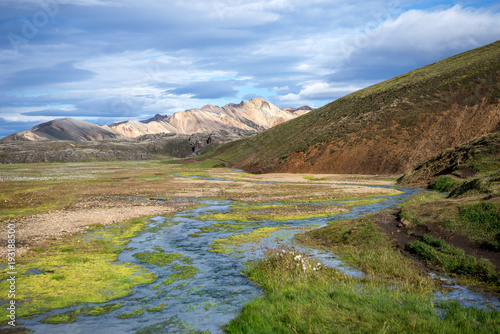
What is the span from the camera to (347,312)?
10680 mm

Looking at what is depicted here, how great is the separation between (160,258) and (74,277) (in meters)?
4.50

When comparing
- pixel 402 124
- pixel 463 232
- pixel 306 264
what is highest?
pixel 402 124

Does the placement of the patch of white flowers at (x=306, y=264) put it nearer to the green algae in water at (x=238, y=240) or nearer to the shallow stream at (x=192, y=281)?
the shallow stream at (x=192, y=281)

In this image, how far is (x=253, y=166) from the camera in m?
116

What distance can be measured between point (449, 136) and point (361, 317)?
287 ft

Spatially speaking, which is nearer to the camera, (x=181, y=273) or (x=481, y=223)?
(x=181, y=273)

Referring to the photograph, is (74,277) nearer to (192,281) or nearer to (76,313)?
(76,313)

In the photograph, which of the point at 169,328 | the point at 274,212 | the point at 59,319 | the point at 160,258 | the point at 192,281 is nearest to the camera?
the point at 169,328

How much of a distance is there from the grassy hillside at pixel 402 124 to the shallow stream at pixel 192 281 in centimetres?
6602

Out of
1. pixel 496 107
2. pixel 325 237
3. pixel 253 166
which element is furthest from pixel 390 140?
pixel 325 237

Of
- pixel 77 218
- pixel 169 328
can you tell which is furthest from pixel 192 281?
pixel 77 218

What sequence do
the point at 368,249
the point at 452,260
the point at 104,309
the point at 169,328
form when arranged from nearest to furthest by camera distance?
the point at 169,328, the point at 104,309, the point at 452,260, the point at 368,249

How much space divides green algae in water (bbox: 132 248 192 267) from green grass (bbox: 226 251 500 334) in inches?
260

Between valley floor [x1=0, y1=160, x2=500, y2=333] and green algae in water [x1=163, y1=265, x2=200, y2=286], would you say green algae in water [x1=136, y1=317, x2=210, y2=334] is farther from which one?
green algae in water [x1=163, y1=265, x2=200, y2=286]
